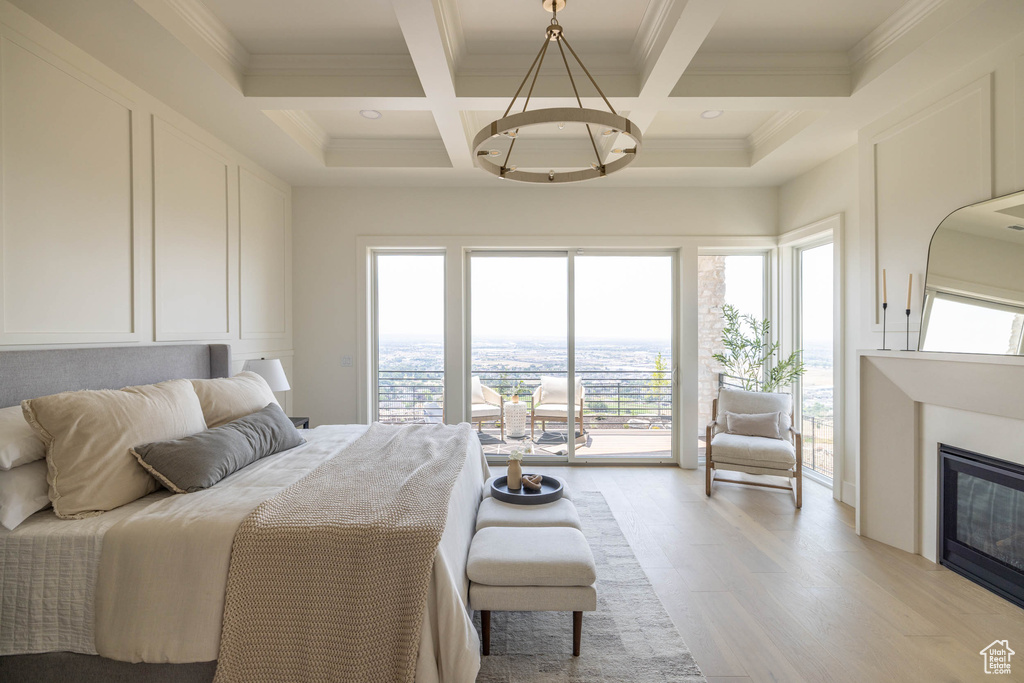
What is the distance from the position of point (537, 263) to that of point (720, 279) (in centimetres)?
187

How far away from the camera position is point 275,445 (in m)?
2.62

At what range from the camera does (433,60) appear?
8.28 feet

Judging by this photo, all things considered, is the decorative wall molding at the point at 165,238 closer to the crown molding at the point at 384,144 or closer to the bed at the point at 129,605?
the crown molding at the point at 384,144

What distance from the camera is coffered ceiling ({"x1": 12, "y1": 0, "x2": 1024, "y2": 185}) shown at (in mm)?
2309

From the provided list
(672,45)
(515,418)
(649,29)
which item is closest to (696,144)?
(649,29)

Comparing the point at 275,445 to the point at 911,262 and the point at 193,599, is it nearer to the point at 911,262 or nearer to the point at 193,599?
the point at 193,599

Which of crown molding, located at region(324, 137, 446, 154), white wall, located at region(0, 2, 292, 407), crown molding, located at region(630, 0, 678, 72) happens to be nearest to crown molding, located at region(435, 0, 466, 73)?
crown molding, located at region(630, 0, 678, 72)

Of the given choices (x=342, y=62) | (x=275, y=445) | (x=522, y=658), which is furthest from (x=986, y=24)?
(x=275, y=445)

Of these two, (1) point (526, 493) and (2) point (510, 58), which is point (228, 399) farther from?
(2) point (510, 58)

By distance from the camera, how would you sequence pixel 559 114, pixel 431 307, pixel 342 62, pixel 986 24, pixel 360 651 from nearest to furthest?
pixel 360 651 → pixel 559 114 → pixel 986 24 → pixel 342 62 → pixel 431 307

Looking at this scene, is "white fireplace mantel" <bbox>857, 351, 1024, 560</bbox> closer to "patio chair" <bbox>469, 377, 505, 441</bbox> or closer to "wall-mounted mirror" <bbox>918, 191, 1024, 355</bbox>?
"wall-mounted mirror" <bbox>918, 191, 1024, 355</bbox>

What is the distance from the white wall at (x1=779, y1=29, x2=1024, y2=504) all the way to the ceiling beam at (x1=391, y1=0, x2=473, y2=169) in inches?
110

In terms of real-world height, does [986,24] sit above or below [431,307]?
above

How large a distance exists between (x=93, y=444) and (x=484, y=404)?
11.0ft
